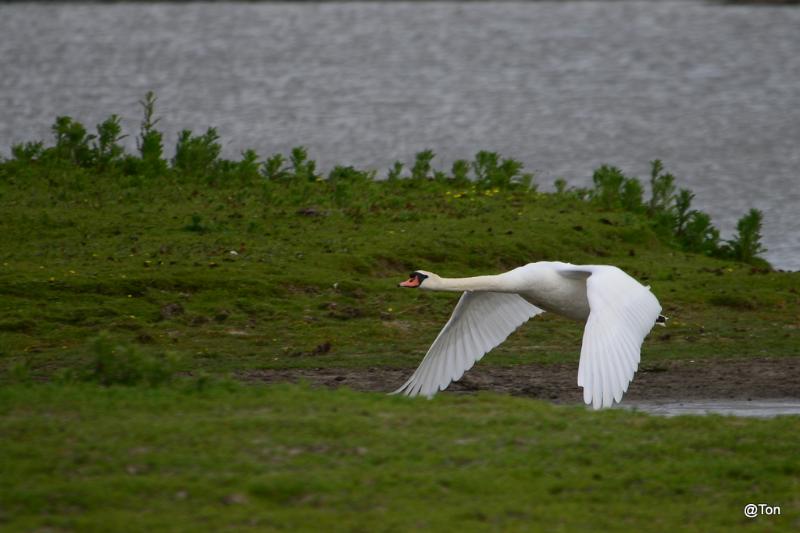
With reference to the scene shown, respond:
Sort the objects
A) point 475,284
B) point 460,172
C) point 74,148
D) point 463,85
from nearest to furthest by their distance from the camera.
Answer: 1. point 475,284
2. point 74,148
3. point 460,172
4. point 463,85

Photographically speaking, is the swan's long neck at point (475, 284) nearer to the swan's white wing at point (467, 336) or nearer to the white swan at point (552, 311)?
the white swan at point (552, 311)

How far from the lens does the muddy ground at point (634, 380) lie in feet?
38.4

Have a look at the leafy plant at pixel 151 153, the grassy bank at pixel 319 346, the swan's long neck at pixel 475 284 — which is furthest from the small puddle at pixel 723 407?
the leafy plant at pixel 151 153

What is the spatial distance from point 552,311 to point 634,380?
1.36 meters

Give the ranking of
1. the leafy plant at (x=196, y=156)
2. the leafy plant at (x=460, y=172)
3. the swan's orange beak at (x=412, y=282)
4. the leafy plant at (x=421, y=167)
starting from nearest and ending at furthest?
the swan's orange beak at (x=412, y=282), the leafy plant at (x=196, y=156), the leafy plant at (x=460, y=172), the leafy plant at (x=421, y=167)

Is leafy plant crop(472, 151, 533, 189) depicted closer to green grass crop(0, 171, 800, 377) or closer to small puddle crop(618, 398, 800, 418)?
green grass crop(0, 171, 800, 377)

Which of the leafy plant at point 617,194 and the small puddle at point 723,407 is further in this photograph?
the leafy plant at point 617,194

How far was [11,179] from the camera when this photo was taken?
17484mm

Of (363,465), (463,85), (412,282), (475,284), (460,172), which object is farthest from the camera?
(463,85)

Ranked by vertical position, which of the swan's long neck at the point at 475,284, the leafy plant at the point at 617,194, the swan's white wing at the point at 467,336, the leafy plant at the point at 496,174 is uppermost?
the leafy plant at the point at 496,174

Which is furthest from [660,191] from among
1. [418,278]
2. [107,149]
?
[418,278]

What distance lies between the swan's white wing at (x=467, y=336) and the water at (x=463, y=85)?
8.68 meters

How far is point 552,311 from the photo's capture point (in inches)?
444

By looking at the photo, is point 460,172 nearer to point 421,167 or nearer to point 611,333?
point 421,167
